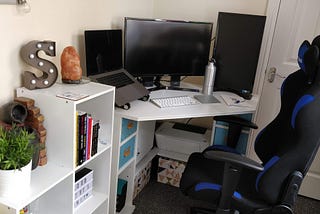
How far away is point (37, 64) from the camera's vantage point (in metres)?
1.41

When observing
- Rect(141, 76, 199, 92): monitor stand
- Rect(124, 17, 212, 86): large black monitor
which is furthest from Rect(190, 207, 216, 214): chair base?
Rect(124, 17, 212, 86): large black monitor

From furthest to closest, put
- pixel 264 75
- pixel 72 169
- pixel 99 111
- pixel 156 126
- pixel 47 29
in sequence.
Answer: pixel 156 126
pixel 264 75
pixel 99 111
pixel 47 29
pixel 72 169

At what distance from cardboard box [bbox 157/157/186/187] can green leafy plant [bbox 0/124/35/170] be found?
141 centimetres

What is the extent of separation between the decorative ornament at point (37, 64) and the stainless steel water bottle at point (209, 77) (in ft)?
3.75

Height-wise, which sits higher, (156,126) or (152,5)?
(152,5)

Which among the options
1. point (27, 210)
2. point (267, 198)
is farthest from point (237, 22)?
point (27, 210)

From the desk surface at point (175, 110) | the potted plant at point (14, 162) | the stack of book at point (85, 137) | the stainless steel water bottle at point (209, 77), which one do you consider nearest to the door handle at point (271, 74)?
the desk surface at point (175, 110)

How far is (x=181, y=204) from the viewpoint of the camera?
234 centimetres

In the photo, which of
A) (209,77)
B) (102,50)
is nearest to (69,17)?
(102,50)

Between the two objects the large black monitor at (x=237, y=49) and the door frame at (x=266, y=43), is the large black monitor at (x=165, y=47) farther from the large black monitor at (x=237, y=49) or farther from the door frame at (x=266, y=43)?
the door frame at (x=266, y=43)

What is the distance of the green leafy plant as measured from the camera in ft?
3.72

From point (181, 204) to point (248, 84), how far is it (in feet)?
3.35

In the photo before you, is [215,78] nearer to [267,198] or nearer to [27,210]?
[267,198]

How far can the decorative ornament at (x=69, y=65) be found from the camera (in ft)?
5.07
